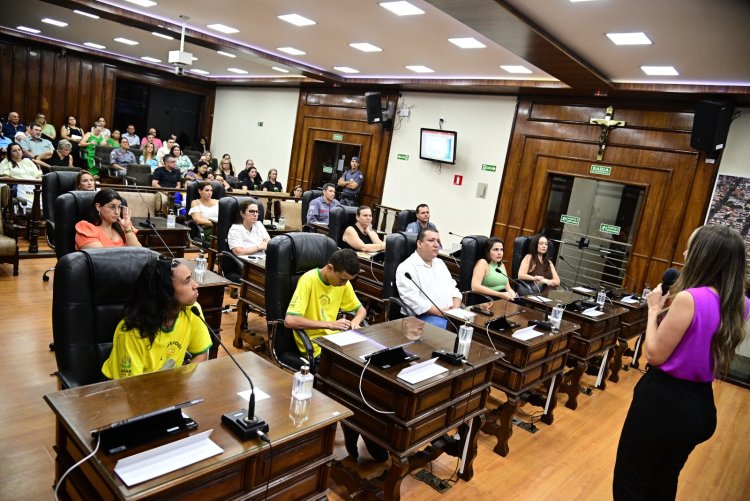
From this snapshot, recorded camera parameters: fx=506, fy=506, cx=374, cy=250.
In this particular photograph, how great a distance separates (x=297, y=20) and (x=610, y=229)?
5063mm

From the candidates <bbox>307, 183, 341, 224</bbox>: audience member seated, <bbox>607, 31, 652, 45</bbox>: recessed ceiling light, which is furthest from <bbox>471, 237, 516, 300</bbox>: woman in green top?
<bbox>307, 183, 341, 224</bbox>: audience member seated

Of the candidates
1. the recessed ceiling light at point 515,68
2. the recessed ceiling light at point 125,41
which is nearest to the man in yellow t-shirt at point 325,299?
the recessed ceiling light at point 515,68

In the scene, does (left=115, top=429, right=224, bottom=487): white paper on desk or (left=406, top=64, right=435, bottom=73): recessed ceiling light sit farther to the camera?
(left=406, top=64, right=435, bottom=73): recessed ceiling light

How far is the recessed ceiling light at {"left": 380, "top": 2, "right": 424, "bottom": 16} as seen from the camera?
15.9 ft

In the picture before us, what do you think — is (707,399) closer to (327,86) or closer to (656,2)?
(656,2)

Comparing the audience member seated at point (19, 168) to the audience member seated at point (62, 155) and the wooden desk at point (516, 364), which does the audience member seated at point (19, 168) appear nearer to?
the audience member seated at point (62, 155)

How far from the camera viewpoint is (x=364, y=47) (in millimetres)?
6855

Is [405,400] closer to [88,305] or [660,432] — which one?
[660,432]

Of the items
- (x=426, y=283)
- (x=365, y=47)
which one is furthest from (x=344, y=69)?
(x=426, y=283)

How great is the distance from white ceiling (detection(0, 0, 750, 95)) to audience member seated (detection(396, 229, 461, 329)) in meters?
1.90

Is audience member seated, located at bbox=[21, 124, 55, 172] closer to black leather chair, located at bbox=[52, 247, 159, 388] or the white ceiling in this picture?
the white ceiling

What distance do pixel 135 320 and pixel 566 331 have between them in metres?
2.73

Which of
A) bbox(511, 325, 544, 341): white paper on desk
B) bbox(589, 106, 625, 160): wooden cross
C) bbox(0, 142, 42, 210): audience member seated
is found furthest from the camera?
bbox(589, 106, 625, 160): wooden cross

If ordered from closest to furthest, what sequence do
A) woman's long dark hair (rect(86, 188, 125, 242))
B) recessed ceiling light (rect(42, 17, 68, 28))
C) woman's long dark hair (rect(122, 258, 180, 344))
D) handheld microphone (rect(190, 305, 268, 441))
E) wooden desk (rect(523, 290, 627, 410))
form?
handheld microphone (rect(190, 305, 268, 441)), woman's long dark hair (rect(122, 258, 180, 344)), woman's long dark hair (rect(86, 188, 125, 242)), wooden desk (rect(523, 290, 627, 410)), recessed ceiling light (rect(42, 17, 68, 28))
